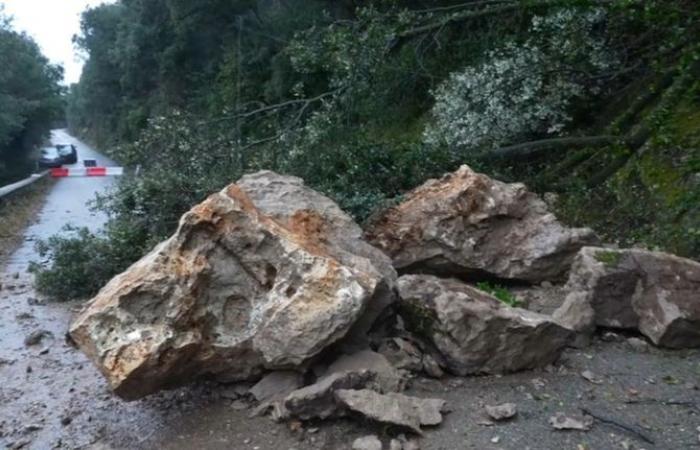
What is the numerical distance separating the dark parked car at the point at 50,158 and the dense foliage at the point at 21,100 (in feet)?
2.19

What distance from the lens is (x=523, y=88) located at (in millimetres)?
9602

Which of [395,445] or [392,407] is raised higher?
[392,407]

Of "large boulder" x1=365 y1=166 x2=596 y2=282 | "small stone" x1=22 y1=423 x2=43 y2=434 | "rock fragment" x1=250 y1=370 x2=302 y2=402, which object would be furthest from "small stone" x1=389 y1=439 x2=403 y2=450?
"large boulder" x1=365 y1=166 x2=596 y2=282

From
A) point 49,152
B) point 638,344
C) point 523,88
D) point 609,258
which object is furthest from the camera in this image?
point 49,152

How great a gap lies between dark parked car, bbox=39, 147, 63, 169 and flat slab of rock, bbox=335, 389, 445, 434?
31.2 m

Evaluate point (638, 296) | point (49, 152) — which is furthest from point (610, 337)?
point (49, 152)

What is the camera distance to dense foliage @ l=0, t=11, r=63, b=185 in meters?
25.3

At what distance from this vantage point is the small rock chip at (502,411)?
4.12 m

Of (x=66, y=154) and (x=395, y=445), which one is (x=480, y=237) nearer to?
(x=395, y=445)

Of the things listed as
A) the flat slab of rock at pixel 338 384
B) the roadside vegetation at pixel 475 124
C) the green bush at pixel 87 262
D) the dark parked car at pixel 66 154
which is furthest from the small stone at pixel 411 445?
the dark parked car at pixel 66 154

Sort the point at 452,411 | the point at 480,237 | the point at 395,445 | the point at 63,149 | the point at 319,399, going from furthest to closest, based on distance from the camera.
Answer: the point at 63,149
the point at 480,237
the point at 452,411
the point at 319,399
the point at 395,445

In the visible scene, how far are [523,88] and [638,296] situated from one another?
498cm

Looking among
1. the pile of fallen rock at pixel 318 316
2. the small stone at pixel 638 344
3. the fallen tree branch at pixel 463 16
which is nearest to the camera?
the pile of fallen rock at pixel 318 316

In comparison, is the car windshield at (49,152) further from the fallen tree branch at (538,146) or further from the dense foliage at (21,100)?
the fallen tree branch at (538,146)
